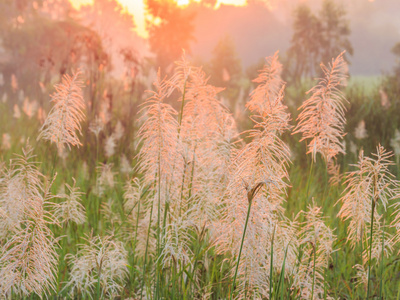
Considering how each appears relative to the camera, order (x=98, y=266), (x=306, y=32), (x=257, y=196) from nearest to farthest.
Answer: (x=257, y=196) → (x=98, y=266) → (x=306, y=32)

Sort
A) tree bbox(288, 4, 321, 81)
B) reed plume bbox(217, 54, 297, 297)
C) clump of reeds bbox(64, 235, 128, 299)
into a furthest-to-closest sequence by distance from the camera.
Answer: tree bbox(288, 4, 321, 81) → clump of reeds bbox(64, 235, 128, 299) → reed plume bbox(217, 54, 297, 297)

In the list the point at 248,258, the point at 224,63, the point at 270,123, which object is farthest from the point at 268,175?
the point at 224,63

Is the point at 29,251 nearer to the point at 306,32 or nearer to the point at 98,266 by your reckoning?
the point at 98,266

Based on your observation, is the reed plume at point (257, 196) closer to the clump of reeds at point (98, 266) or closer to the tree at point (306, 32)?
the clump of reeds at point (98, 266)

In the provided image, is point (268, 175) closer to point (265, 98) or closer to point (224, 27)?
point (265, 98)

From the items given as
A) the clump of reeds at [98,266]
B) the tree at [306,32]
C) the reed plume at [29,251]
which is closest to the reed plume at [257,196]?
the clump of reeds at [98,266]

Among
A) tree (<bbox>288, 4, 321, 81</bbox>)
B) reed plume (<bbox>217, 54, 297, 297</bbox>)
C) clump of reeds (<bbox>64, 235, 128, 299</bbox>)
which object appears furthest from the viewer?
tree (<bbox>288, 4, 321, 81</bbox>)

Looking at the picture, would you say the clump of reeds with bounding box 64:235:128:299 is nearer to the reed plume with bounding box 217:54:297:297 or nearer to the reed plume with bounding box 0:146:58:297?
the reed plume with bounding box 0:146:58:297

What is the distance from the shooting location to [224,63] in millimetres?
33062

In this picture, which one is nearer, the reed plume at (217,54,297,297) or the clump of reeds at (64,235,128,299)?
the reed plume at (217,54,297,297)

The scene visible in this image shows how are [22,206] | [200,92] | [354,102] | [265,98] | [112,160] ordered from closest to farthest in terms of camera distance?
[22,206] < [200,92] < [265,98] < [112,160] < [354,102]

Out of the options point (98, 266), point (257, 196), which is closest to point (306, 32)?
point (257, 196)

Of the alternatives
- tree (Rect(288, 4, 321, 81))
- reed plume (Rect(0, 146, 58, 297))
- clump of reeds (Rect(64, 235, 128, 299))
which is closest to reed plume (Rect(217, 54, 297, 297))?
clump of reeds (Rect(64, 235, 128, 299))

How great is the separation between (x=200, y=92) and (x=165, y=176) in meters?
0.47
